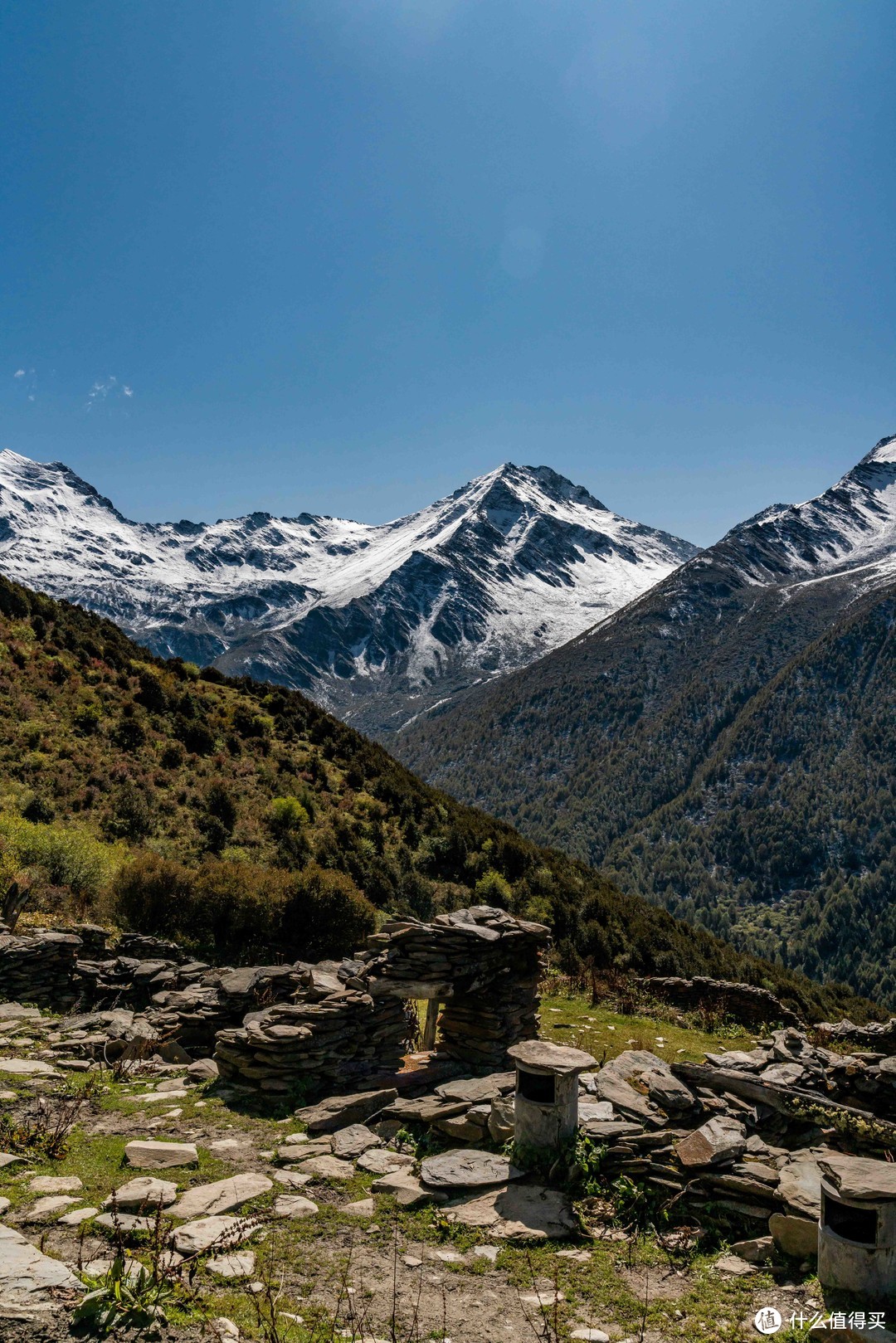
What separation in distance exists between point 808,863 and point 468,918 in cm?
17909

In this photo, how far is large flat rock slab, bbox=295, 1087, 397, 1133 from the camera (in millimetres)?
8742

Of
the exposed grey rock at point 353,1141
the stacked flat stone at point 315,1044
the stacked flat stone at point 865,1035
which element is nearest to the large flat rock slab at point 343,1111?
the exposed grey rock at point 353,1141

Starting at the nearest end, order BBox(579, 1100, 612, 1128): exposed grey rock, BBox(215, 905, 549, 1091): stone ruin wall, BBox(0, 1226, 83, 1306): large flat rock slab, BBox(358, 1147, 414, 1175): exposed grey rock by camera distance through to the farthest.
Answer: BBox(0, 1226, 83, 1306): large flat rock slab → BBox(358, 1147, 414, 1175): exposed grey rock → BBox(579, 1100, 612, 1128): exposed grey rock → BBox(215, 905, 549, 1091): stone ruin wall

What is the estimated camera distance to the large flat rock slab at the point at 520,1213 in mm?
6227

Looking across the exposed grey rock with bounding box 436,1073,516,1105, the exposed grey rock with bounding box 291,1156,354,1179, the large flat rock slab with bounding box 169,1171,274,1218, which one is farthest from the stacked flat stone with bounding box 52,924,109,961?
the large flat rock slab with bounding box 169,1171,274,1218

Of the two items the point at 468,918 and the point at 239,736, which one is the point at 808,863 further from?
the point at 468,918

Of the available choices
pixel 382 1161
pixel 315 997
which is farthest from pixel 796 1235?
pixel 315 997

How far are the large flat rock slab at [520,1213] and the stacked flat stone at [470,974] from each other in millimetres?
4225

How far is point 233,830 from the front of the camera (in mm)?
24516

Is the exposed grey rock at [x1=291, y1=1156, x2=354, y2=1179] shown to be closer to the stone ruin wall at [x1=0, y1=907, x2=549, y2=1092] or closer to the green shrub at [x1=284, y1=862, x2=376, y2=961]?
the stone ruin wall at [x1=0, y1=907, x2=549, y2=1092]

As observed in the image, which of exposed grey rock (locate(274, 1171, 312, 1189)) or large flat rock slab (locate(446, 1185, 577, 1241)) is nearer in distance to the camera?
large flat rock slab (locate(446, 1185, 577, 1241))

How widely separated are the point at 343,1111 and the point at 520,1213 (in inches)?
125

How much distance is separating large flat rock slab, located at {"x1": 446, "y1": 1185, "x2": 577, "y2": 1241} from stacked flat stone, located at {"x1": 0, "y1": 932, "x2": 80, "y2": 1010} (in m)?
9.74

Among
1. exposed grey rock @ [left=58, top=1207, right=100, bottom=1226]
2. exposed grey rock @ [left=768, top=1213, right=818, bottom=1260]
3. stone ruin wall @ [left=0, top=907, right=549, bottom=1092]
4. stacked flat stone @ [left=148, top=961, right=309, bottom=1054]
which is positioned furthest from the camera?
stacked flat stone @ [left=148, top=961, right=309, bottom=1054]
